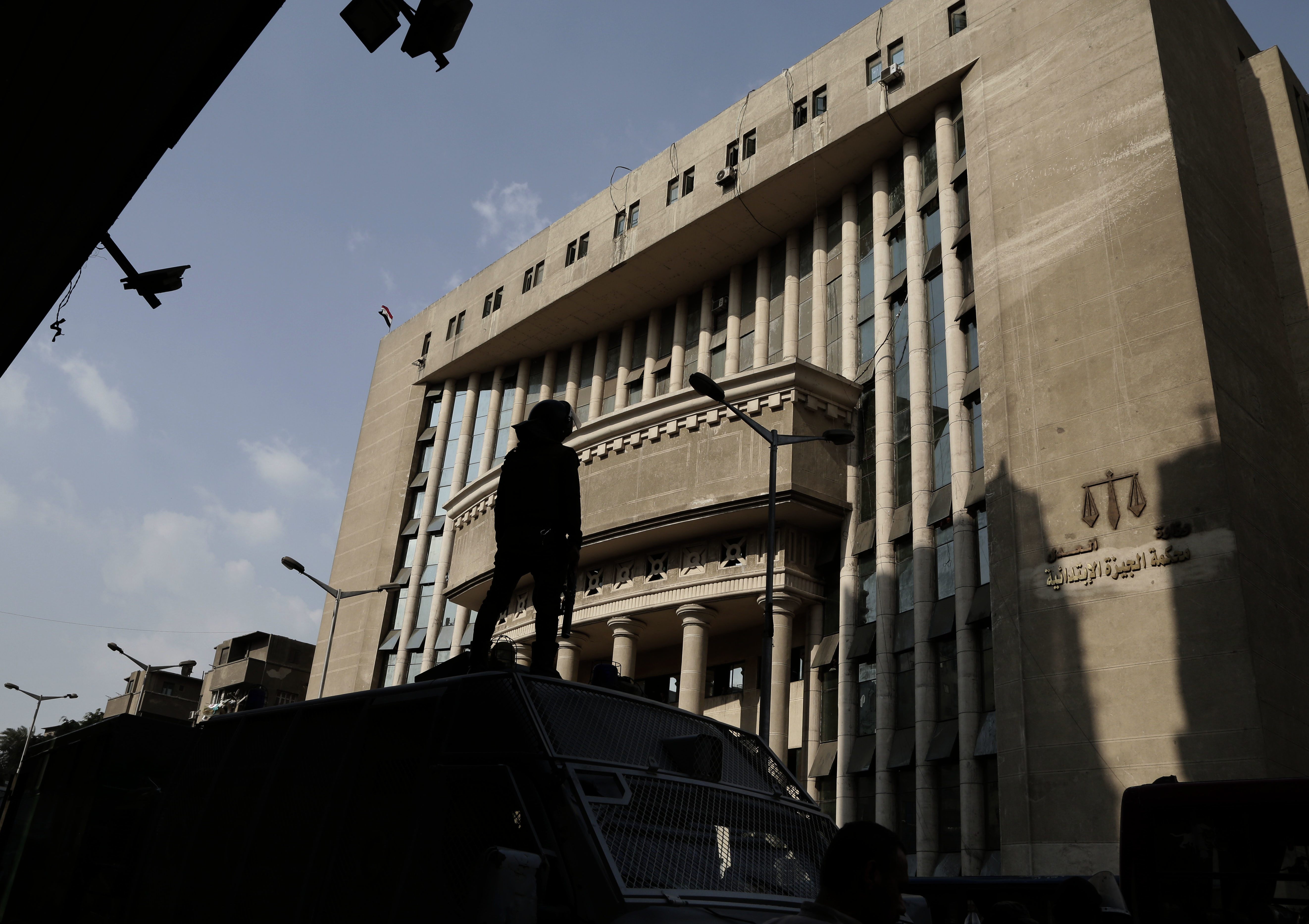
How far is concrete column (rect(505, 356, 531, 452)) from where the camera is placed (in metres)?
40.2

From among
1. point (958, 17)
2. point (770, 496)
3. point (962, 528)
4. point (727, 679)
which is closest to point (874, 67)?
point (958, 17)

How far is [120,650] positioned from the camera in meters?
39.8

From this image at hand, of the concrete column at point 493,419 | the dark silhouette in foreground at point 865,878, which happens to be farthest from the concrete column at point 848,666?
the dark silhouette in foreground at point 865,878

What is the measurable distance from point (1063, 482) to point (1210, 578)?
3.41 metres

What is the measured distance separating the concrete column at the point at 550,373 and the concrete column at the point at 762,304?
9987mm

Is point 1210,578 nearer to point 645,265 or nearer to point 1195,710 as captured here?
point 1195,710

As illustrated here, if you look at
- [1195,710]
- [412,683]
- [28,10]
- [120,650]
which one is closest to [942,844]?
[1195,710]

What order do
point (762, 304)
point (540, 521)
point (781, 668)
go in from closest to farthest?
point (540, 521) < point (781, 668) < point (762, 304)

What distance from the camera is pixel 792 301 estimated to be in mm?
31469

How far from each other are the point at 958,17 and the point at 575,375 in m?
18.3

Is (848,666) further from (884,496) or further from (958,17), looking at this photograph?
(958,17)

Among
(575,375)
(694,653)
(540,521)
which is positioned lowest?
(540,521)

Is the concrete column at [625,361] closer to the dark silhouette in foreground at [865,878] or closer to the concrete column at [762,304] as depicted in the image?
the concrete column at [762,304]

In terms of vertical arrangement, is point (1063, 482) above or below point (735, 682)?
above
